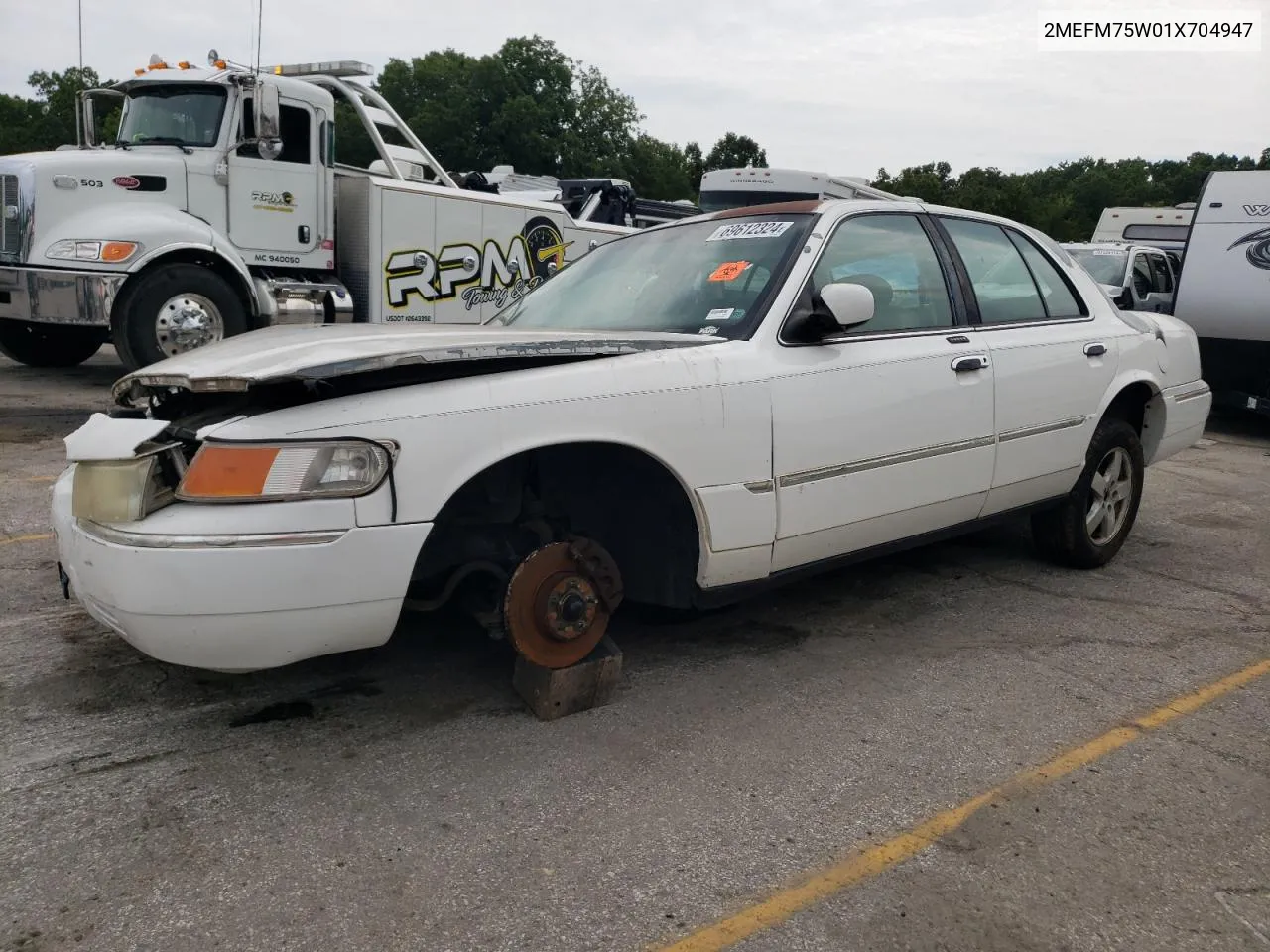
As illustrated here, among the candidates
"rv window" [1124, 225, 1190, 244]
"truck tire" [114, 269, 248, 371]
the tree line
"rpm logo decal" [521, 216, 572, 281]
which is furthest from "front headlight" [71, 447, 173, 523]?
the tree line

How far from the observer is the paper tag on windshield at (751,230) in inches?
151

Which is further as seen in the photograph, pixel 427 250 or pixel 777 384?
pixel 427 250

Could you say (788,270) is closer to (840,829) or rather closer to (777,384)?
(777,384)

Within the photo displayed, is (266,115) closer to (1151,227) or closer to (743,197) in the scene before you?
(743,197)

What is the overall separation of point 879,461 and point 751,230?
1005mm

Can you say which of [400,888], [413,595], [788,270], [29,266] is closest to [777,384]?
[788,270]

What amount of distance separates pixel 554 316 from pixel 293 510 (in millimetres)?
1748

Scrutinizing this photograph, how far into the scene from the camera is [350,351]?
110 inches

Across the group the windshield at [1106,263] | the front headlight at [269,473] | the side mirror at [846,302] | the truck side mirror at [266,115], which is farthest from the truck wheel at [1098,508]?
the windshield at [1106,263]

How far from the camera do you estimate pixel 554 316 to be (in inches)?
160

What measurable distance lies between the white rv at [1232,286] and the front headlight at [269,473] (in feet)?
32.4

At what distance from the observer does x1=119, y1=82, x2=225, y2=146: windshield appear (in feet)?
30.6

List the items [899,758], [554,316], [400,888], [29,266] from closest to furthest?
1. [400,888]
2. [899,758]
3. [554,316]
4. [29,266]

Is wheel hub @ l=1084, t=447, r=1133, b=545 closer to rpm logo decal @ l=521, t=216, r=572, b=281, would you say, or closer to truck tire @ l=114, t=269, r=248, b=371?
truck tire @ l=114, t=269, r=248, b=371
